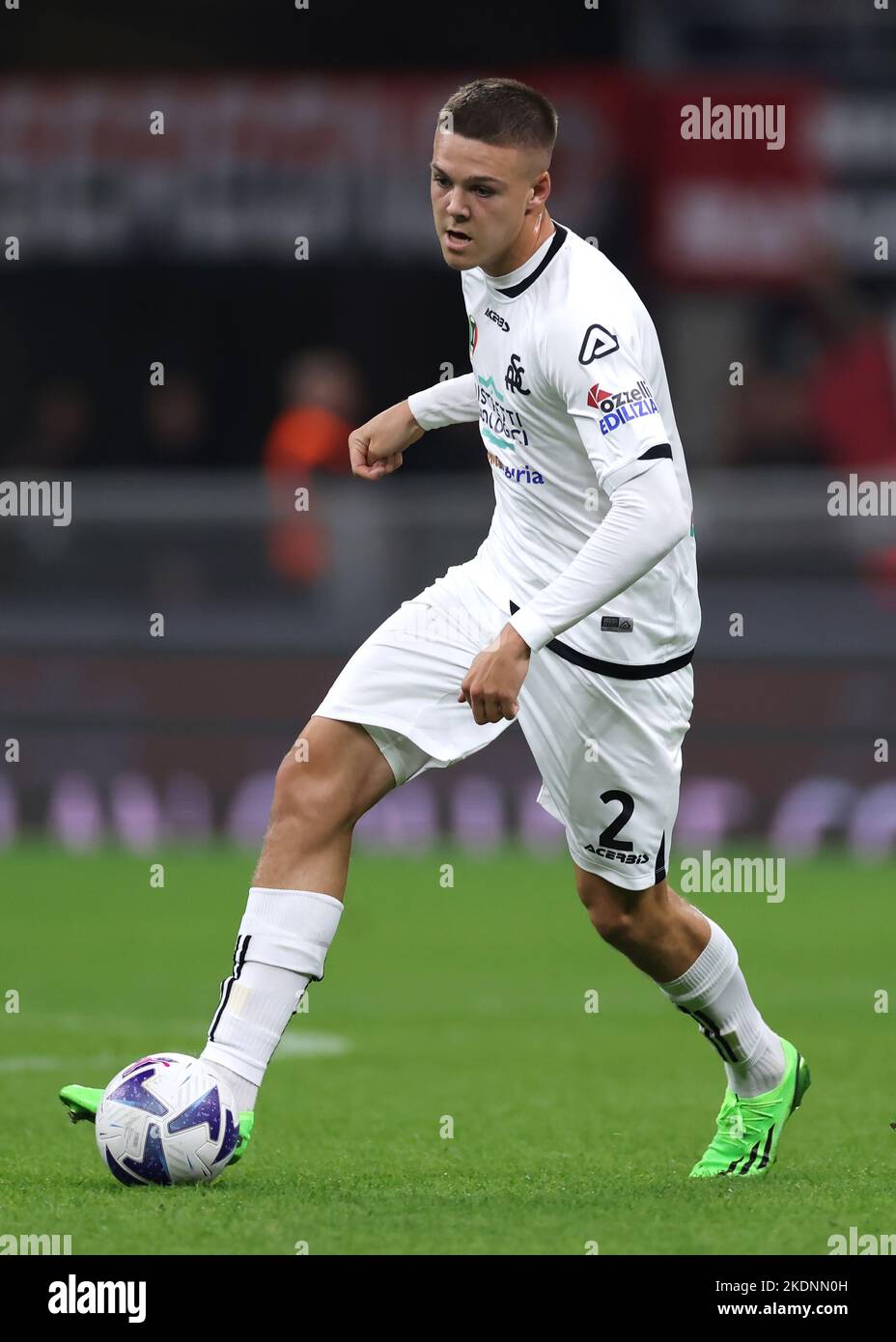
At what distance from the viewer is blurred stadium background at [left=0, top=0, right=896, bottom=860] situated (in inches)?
530

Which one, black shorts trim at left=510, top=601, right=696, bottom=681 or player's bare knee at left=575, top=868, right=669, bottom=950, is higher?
black shorts trim at left=510, top=601, right=696, bottom=681

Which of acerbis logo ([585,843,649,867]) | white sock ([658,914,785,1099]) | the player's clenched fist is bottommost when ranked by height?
white sock ([658,914,785,1099])

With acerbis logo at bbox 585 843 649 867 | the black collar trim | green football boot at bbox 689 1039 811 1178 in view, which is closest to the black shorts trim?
acerbis logo at bbox 585 843 649 867

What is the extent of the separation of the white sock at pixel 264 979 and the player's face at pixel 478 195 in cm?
144

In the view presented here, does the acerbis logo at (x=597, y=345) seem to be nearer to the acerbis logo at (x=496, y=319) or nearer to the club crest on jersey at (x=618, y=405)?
the club crest on jersey at (x=618, y=405)

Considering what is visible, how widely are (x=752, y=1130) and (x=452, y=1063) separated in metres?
2.29

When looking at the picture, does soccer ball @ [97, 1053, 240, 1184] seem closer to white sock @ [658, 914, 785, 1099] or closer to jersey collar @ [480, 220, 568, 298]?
white sock @ [658, 914, 785, 1099]

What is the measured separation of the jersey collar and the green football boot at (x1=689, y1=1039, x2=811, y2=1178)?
6.42ft

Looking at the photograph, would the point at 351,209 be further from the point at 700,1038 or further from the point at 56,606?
the point at 700,1038

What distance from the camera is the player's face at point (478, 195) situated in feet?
18.5

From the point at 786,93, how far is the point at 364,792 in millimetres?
12416

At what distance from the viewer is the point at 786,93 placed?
677 inches

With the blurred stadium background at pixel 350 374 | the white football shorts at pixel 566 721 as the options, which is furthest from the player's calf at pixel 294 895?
the blurred stadium background at pixel 350 374

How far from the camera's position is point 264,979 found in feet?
18.3
